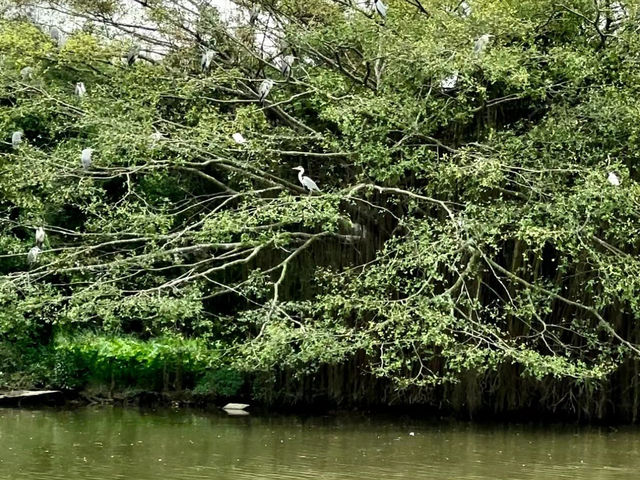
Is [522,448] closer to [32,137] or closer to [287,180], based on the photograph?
[287,180]

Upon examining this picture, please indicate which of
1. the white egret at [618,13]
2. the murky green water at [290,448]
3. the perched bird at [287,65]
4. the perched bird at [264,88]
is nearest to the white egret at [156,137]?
the perched bird at [264,88]

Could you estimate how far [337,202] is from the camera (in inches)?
458

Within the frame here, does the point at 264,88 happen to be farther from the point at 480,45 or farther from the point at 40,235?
the point at 40,235

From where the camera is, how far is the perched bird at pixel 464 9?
1238 cm

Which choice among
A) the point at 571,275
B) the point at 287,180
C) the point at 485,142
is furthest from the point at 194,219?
the point at 571,275

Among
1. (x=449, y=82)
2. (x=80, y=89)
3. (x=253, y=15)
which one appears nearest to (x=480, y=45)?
(x=449, y=82)

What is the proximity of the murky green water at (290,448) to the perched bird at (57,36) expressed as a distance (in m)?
4.88

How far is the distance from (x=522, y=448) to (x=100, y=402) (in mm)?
5985

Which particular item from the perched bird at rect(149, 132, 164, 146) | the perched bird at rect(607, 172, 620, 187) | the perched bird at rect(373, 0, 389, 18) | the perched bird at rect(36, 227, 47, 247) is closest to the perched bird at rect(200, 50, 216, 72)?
the perched bird at rect(149, 132, 164, 146)

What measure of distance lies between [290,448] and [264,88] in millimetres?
4820

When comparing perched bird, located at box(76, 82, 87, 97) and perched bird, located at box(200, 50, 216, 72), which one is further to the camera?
perched bird, located at box(76, 82, 87, 97)

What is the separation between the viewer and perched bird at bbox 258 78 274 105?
1239 cm

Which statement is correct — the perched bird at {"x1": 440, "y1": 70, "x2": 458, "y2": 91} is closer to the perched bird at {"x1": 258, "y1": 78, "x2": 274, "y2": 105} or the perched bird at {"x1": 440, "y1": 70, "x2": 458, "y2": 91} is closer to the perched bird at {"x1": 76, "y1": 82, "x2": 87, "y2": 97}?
the perched bird at {"x1": 258, "y1": 78, "x2": 274, "y2": 105}

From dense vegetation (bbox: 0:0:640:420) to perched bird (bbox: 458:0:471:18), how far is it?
1.5 inches
